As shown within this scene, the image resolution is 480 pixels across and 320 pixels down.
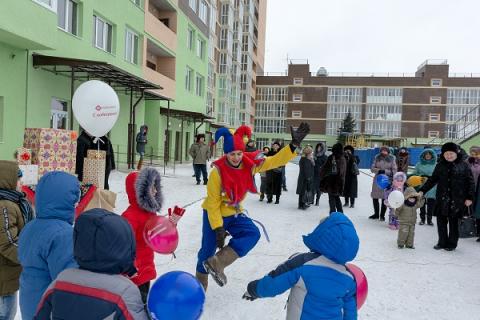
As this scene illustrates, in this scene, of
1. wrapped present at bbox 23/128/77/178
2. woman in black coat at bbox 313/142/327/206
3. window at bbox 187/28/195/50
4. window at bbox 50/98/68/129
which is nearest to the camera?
wrapped present at bbox 23/128/77/178

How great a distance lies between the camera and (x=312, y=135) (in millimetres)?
75250

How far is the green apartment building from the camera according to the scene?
37.0 ft

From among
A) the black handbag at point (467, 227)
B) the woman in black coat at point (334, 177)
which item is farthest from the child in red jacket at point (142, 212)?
the black handbag at point (467, 227)

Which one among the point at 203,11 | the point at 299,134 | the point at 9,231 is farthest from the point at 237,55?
the point at 9,231

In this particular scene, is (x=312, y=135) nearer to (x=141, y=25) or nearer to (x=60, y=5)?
(x=141, y=25)

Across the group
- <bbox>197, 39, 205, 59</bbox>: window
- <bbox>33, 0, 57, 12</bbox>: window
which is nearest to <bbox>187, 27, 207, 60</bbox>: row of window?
<bbox>197, 39, 205, 59</bbox>: window

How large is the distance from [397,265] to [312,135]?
232 feet

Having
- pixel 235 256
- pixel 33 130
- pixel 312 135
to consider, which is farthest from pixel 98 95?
pixel 312 135

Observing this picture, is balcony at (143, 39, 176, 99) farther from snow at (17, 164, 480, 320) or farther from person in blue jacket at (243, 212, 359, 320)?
person in blue jacket at (243, 212, 359, 320)

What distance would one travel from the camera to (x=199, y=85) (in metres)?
32.4

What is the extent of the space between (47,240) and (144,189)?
102 centimetres

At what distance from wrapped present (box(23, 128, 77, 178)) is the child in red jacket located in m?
6.73

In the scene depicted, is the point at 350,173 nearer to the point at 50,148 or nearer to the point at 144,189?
the point at 50,148

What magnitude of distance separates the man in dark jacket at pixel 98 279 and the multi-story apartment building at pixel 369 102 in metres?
70.3
